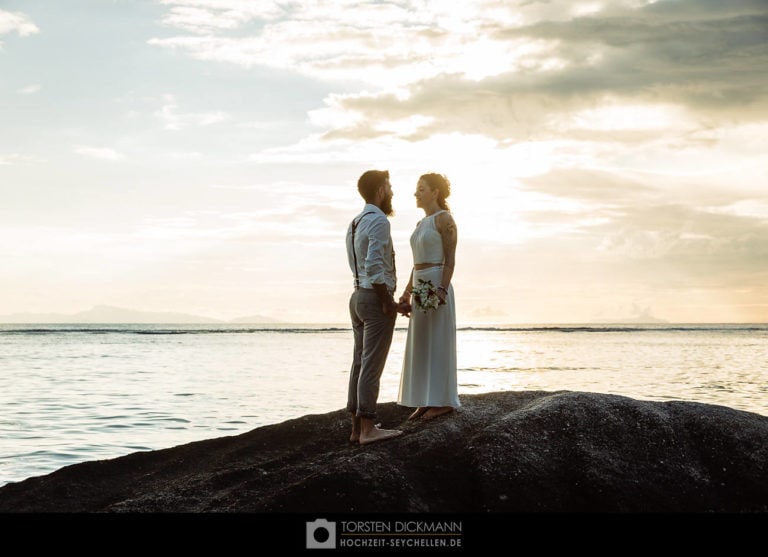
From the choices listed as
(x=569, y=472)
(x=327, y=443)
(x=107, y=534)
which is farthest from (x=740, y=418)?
(x=107, y=534)

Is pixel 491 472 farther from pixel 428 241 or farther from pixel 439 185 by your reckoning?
pixel 439 185

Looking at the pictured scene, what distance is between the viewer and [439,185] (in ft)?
25.6

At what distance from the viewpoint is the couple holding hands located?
275 inches

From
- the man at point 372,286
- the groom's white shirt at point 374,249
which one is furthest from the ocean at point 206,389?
the groom's white shirt at point 374,249

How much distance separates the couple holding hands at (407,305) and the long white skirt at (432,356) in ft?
0.03

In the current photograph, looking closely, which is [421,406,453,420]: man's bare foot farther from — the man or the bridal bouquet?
the bridal bouquet

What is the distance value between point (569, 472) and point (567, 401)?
1.07 meters

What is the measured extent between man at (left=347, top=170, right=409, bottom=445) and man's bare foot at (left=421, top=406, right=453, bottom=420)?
0.63 meters

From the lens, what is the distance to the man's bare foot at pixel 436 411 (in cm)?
779

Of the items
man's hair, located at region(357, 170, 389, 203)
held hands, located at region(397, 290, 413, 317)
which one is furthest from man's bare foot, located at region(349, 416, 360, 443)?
man's hair, located at region(357, 170, 389, 203)

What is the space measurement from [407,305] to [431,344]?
0.58 meters

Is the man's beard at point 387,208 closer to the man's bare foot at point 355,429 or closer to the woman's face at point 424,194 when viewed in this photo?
the woman's face at point 424,194

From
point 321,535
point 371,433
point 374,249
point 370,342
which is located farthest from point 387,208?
point 321,535

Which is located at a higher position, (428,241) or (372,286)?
(428,241)
